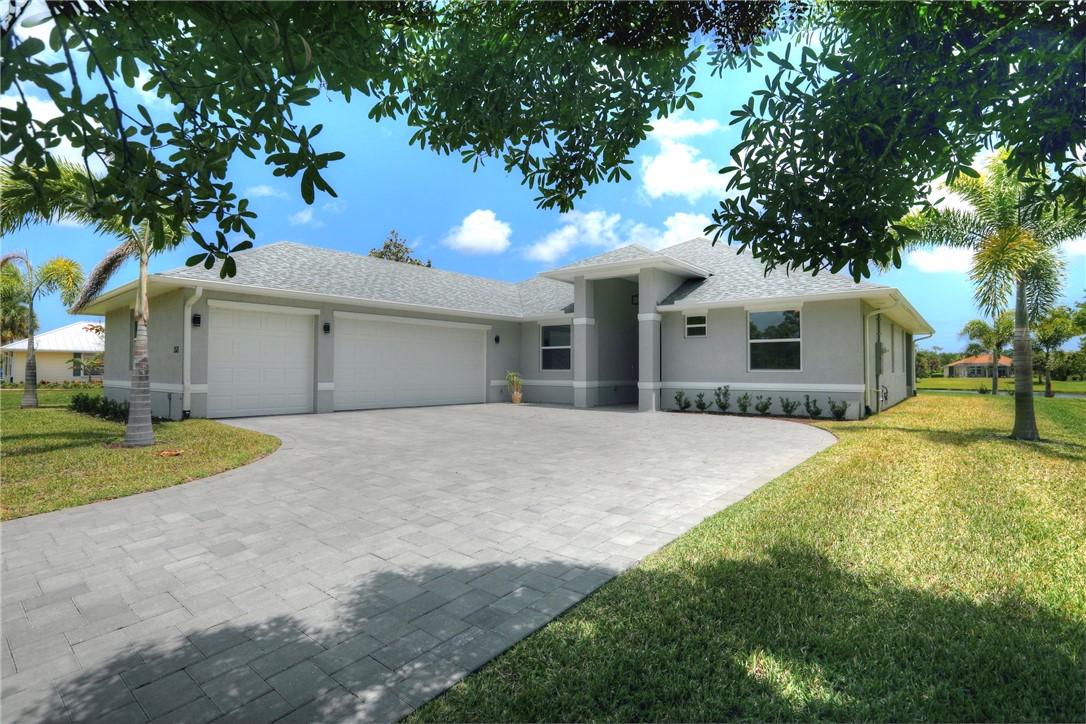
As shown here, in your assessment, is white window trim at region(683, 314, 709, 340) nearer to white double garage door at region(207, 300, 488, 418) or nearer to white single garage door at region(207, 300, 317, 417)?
white double garage door at region(207, 300, 488, 418)

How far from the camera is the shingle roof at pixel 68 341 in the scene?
32500 millimetres

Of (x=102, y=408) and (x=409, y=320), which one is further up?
(x=409, y=320)

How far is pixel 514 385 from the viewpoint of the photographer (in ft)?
Answer: 60.6

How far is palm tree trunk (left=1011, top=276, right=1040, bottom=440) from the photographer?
33.1 ft

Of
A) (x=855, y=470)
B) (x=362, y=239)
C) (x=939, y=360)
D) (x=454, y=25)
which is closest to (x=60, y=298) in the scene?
(x=362, y=239)

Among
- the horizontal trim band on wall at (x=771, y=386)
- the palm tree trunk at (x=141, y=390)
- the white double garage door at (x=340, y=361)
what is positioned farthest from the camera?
the horizontal trim band on wall at (x=771, y=386)

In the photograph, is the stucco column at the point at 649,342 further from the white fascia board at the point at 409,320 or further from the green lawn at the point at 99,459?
the green lawn at the point at 99,459

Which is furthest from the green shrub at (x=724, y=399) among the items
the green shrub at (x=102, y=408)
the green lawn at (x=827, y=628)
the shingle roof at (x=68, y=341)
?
the shingle roof at (x=68, y=341)

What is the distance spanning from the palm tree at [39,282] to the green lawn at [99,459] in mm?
7098

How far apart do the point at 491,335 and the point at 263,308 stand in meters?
7.47

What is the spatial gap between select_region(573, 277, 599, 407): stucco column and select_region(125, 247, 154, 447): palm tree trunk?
10783 millimetres

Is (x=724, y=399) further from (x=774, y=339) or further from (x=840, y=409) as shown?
(x=840, y=409)

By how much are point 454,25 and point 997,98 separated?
305cm

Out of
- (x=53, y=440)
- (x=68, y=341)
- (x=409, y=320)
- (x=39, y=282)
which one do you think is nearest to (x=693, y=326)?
(x=409, y=320)
